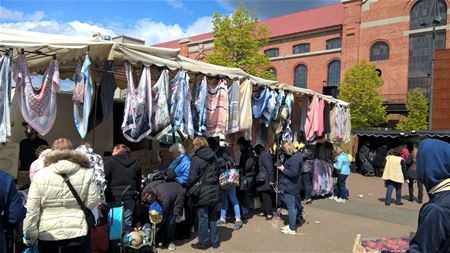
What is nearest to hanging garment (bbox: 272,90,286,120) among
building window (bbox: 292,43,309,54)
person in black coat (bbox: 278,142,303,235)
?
person in black coat (bbox: 278,142,303,235)

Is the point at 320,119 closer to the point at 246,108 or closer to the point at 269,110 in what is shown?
the point at 269,110

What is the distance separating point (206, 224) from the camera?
5.77m

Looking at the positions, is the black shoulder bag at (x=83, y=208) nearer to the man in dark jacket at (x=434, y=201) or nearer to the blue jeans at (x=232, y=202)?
the man in dark jacket at (x=434, y=201)

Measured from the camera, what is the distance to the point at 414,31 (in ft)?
118

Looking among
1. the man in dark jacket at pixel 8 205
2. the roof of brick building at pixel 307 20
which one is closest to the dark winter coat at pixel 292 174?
the man in dark jacket at pixel 8 205

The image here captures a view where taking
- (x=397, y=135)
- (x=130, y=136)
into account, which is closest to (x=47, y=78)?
(x=130, y=136)

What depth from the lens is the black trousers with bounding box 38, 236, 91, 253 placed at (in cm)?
346

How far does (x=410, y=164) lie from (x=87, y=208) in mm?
10563

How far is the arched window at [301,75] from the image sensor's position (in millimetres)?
47031

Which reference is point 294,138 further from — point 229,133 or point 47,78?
point 47,78

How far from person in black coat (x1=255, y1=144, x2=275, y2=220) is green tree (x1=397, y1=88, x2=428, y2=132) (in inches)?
1074

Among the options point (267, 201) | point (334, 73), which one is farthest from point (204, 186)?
point (334, 73)

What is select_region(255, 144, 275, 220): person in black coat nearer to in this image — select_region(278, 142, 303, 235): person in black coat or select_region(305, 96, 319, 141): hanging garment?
select_region(278, 142, 303, 235): person in black coat

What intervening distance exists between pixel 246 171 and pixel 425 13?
35.7 metres
